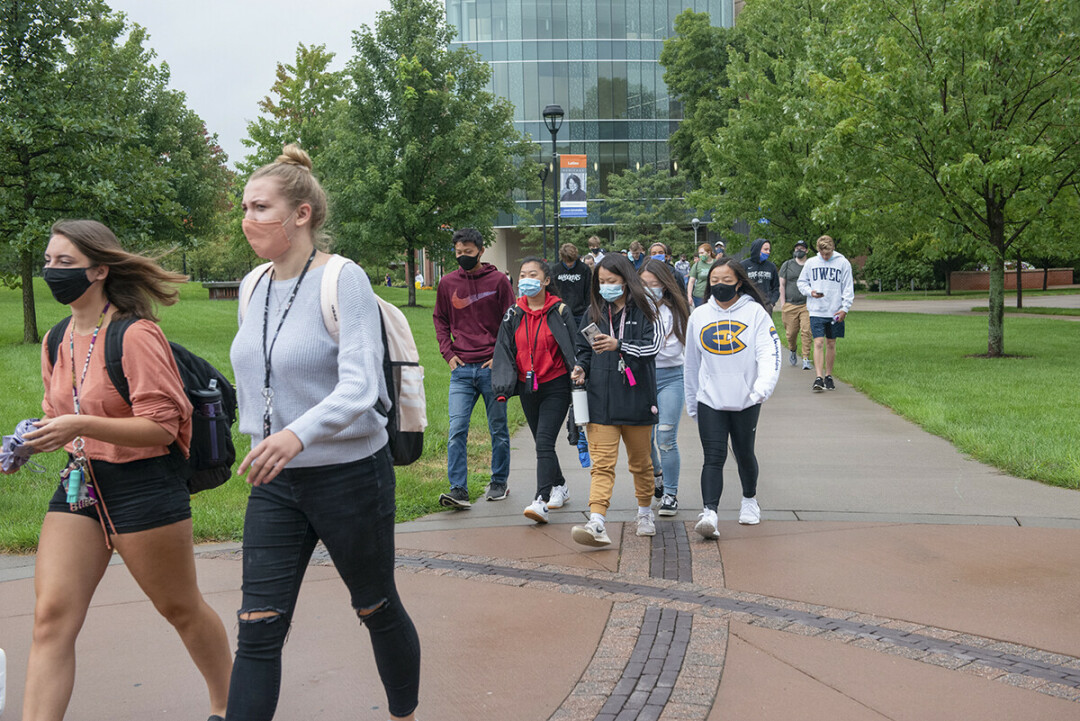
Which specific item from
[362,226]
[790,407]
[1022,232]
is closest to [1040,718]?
[790,407]

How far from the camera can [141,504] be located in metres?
3.29

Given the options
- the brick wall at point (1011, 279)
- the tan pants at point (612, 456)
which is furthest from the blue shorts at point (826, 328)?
the brick wall at point (1011, 279)

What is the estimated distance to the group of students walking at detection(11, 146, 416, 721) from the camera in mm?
2906

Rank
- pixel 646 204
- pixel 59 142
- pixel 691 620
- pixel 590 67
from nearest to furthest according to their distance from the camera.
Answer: pixel 691 620
pixel 59 142
pixel 646 204
pixel 590 67

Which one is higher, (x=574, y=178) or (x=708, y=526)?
(x=574, y=178)

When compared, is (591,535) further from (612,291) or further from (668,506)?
(612,291)

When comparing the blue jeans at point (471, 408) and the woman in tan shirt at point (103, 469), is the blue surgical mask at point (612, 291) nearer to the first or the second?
the blue jeans at point (471, 408)

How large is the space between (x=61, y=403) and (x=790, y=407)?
987 cm

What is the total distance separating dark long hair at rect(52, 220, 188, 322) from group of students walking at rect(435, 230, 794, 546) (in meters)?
3.20

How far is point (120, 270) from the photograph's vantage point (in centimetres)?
349

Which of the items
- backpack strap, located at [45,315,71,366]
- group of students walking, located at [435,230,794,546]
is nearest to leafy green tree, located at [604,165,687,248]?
group of students walking, located at [435,230,794,546]

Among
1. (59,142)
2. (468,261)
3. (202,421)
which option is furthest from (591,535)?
(59,142)

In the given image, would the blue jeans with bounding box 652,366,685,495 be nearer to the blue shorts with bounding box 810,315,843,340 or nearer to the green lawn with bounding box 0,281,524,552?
the green lawn with bounding box 0,281,524,552

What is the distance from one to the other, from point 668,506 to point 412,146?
30.7m
